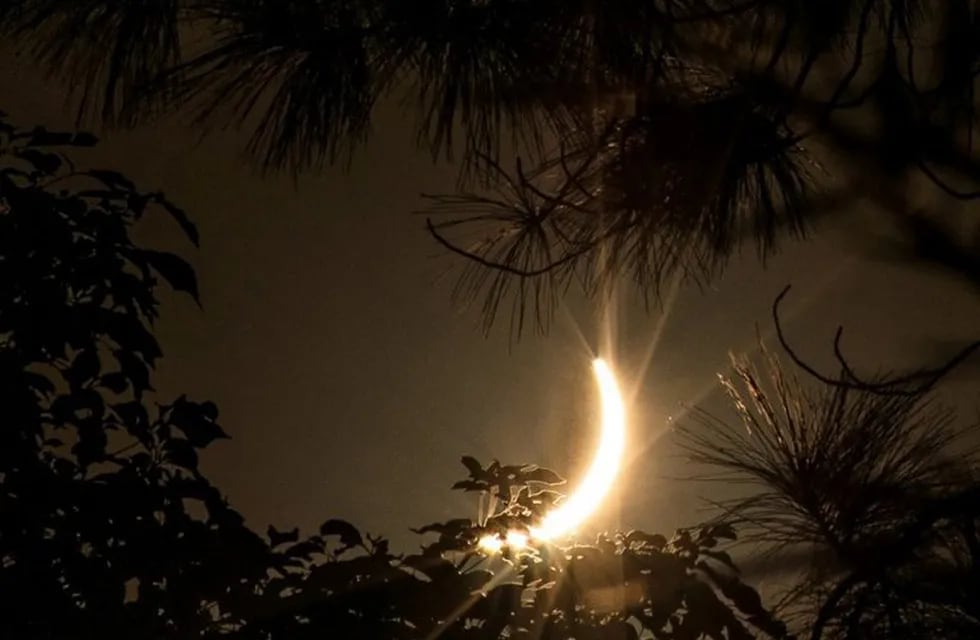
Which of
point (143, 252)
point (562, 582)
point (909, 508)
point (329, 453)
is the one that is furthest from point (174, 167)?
point (909, 508)

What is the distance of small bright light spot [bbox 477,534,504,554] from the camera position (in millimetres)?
1157

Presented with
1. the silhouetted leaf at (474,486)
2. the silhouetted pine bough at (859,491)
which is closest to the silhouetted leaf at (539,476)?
the silhouetted leaf at (474,486)

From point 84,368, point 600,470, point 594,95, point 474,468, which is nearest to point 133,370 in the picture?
point 84,368

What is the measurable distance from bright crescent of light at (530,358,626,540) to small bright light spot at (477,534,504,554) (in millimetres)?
35

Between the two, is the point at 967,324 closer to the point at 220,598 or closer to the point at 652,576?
the point at 652,576

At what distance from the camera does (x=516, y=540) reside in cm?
117

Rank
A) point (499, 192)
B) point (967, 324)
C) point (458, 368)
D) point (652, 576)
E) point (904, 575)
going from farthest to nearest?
point (458, 368) < point (967, 324) < point (499, 192) < point (652, 576) < point (904, 575)

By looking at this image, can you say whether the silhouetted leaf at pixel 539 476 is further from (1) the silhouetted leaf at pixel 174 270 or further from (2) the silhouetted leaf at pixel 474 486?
(1) the silhouetted leaf at pixel 174 270

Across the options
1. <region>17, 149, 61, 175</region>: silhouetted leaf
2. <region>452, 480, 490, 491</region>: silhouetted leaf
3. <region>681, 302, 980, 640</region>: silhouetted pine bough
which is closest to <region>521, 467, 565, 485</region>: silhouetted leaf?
<region>452, 480, 490, 491</region>: silhouetted leaf

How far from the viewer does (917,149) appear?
1121 millimetres

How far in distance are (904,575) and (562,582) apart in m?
0.30

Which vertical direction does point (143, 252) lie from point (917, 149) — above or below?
below

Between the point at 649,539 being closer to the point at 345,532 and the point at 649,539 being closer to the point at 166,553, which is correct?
the point at 345,532

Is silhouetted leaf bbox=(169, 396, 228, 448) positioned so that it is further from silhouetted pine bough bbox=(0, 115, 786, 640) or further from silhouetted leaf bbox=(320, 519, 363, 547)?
silhouetted leaf bbox=(320, 519, 363, 547)
